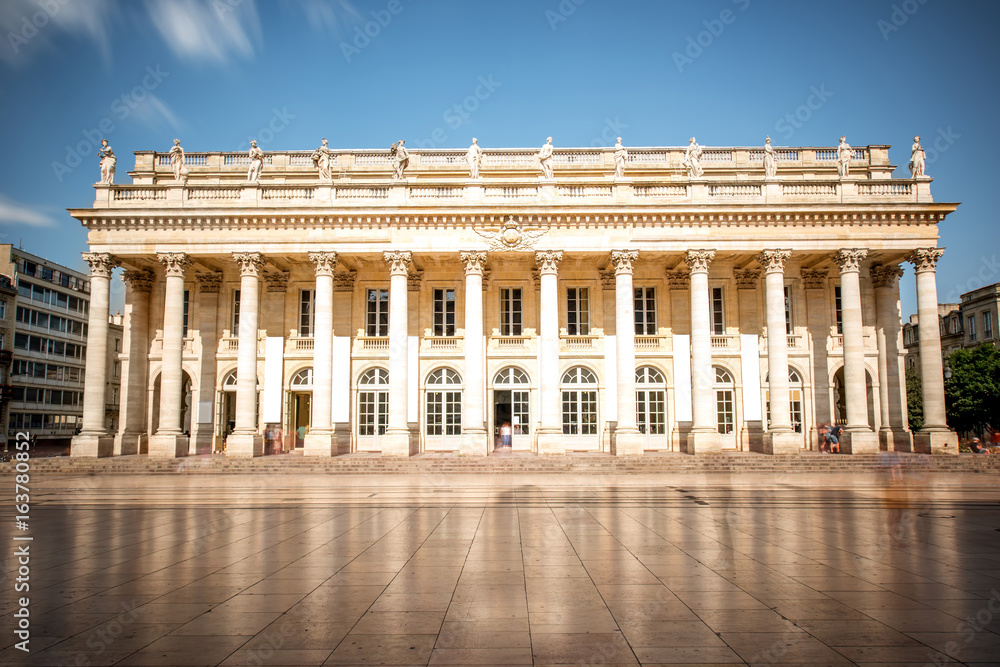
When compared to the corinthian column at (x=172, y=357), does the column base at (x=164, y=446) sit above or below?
below

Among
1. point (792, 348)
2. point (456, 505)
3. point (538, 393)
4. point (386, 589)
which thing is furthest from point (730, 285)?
point (386, 589)

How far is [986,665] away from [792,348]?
30681mm

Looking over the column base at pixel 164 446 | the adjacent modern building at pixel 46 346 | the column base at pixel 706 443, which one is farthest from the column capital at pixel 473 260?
the adjacent modern building at pixel 46 346

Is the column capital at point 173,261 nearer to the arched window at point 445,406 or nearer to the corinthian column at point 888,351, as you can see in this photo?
the arched window at point 445,406

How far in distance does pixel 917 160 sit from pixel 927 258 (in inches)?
182

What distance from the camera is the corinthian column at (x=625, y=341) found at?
99.9 feet

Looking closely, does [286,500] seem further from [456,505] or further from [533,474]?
[533,474]

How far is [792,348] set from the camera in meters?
34.1

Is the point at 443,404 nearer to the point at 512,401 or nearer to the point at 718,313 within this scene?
the point at 512,401

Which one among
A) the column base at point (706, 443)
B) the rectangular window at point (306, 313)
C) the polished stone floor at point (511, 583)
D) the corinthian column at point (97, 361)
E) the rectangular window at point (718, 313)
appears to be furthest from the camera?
the rectangular window at point (306, 313)

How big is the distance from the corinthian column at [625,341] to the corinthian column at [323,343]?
1298cm

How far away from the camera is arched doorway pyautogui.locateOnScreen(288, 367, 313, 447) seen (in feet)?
113

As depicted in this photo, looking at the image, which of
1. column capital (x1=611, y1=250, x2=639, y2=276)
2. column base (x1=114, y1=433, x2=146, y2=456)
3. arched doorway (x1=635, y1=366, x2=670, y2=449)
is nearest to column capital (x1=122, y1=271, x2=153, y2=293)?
column base (x1=114, y1=433, x2=146, y2=456)

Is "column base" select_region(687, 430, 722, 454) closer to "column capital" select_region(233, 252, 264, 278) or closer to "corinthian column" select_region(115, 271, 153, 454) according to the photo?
"column capital" select_region(233, 252, 264, 278)
